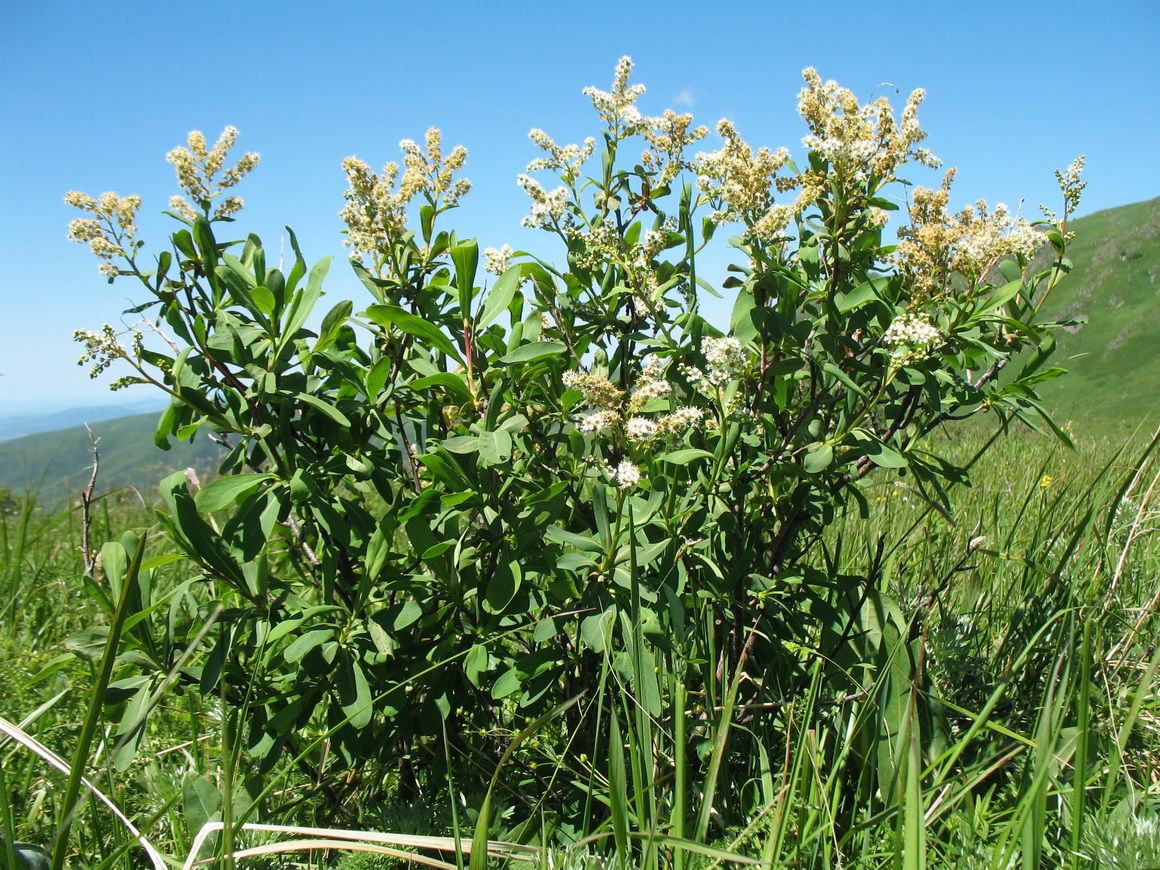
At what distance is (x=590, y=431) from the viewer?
1.56 m

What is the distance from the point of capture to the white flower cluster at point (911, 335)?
4.66ft

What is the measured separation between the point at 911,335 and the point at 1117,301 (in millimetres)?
125379

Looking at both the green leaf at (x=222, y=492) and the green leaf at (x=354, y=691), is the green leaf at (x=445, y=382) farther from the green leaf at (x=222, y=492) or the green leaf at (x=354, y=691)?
the green leaf at (x=354, y=691)

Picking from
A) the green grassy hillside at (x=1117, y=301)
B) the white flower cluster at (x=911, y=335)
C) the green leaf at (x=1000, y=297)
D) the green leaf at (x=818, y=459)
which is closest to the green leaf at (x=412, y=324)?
the green leaf at (x=818, y=459)

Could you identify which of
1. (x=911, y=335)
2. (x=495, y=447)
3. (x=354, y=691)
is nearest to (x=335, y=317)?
(x=495, y=447)

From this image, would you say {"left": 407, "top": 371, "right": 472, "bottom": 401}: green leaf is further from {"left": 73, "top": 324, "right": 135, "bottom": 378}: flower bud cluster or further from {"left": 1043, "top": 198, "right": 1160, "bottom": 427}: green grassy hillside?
{"left": 1043, "top": 198, "right": 1160, "bottom": 427}: green grassy hillside

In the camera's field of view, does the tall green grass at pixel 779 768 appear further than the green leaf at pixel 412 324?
No

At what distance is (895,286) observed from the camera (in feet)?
5.87

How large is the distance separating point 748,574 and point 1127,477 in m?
1.22

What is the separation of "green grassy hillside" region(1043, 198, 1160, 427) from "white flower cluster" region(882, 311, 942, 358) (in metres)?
86.2

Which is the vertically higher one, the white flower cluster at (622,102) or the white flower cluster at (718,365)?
the white flower cluster at (622,102)

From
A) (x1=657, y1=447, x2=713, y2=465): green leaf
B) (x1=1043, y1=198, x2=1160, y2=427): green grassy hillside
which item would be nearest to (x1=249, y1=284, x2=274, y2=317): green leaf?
(x1=657, y1=447, x2=713, y2=465): green leaf

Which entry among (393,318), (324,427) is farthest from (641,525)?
(324,427)

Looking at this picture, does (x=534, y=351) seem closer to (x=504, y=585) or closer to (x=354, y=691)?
(x=504, y=585)
